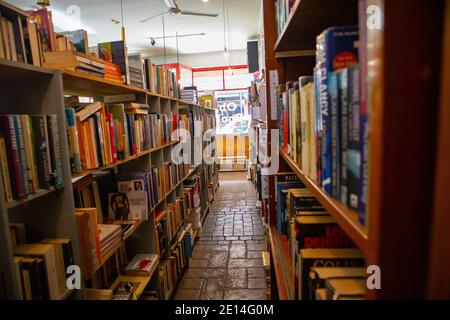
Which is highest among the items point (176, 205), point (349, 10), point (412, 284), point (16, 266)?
point (349, 10)

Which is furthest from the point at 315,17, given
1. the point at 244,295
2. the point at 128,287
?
the point at 244,295

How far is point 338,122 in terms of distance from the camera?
0.53 metres

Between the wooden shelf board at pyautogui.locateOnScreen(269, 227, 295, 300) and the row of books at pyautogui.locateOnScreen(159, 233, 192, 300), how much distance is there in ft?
4.04

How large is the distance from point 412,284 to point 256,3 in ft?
16.3

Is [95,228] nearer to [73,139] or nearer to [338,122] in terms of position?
[73,139]

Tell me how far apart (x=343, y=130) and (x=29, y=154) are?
104cm

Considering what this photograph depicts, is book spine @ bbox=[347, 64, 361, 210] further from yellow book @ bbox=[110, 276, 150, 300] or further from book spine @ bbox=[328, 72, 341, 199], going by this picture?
yellow book @ bbox=[110, 276, 150, 300]

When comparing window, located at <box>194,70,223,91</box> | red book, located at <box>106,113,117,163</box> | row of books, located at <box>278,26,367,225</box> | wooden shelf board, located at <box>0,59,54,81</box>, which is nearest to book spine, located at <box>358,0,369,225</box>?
row of books, located at <box>278,26,367,225</box>

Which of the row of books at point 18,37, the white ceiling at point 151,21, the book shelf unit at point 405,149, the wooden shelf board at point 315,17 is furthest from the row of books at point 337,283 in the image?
the white ceiling at point 151,21

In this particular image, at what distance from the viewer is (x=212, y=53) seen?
25.5ft

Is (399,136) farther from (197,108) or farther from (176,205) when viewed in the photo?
(197,108)

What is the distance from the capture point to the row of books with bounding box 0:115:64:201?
89cm

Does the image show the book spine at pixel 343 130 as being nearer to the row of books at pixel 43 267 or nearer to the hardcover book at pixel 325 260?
the hardcover book at pixel 325 260

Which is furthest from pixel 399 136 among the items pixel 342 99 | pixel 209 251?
pixel 209 251
